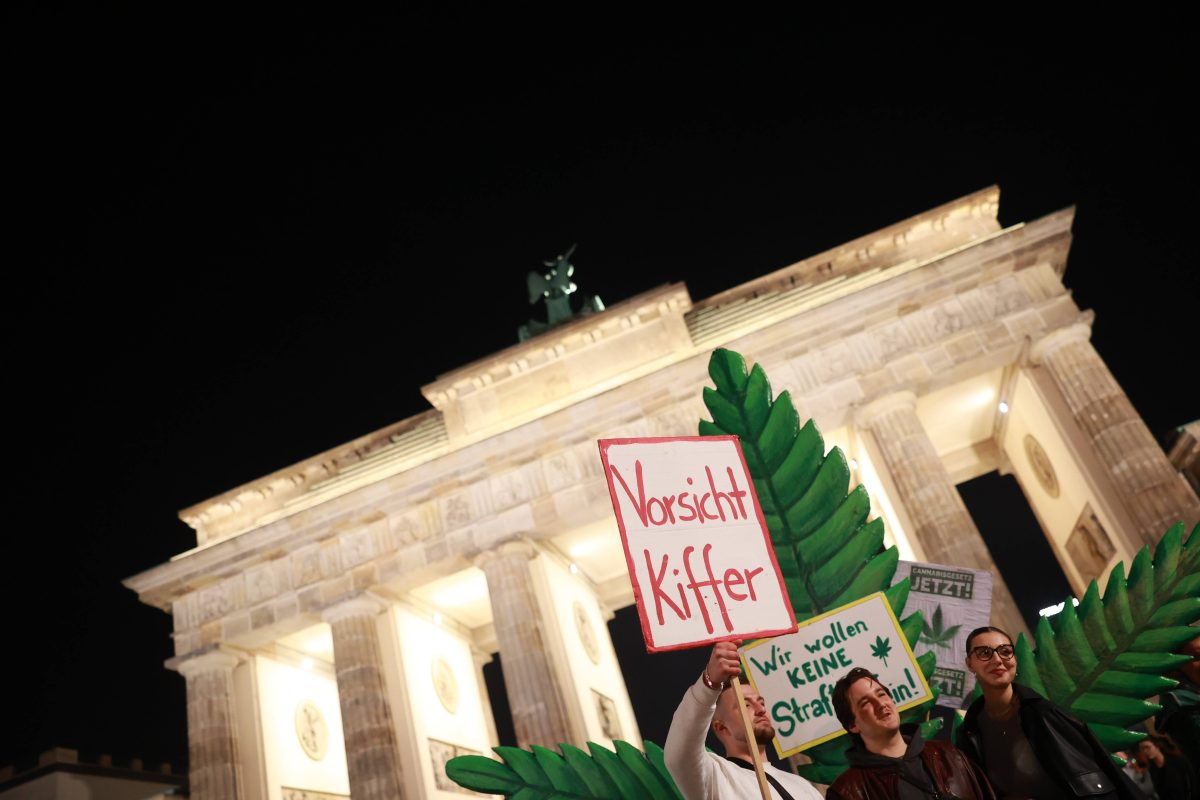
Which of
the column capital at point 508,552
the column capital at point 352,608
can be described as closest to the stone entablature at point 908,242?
the column capital at point 508,552

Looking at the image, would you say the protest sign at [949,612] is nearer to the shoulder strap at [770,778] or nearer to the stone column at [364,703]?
the shoulder strap at [770,778]

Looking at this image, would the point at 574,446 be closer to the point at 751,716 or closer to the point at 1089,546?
the point at 1089,546

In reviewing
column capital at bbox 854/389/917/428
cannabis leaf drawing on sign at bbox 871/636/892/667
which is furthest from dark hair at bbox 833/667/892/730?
column capital at bbox 854/389/917/428

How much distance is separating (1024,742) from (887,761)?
0.77m

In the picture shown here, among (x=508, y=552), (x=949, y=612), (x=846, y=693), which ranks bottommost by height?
(x=846, y=693)

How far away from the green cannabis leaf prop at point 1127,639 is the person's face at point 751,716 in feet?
4.46

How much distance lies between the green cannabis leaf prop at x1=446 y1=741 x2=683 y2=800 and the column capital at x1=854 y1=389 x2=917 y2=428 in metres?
13.0

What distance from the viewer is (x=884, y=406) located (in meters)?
15.4

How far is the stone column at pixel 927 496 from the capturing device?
44.3 ft

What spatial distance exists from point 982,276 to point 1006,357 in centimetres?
164

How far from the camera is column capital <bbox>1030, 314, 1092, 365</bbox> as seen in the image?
585 inches

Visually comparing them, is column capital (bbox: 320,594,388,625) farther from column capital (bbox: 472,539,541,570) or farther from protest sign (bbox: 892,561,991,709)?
protest sign (bbox: 892,561,991,709)

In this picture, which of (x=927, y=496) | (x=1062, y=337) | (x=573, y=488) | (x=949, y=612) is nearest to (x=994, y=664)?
(x=949, y=612)

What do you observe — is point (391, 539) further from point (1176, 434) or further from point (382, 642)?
point (1176, 434)
